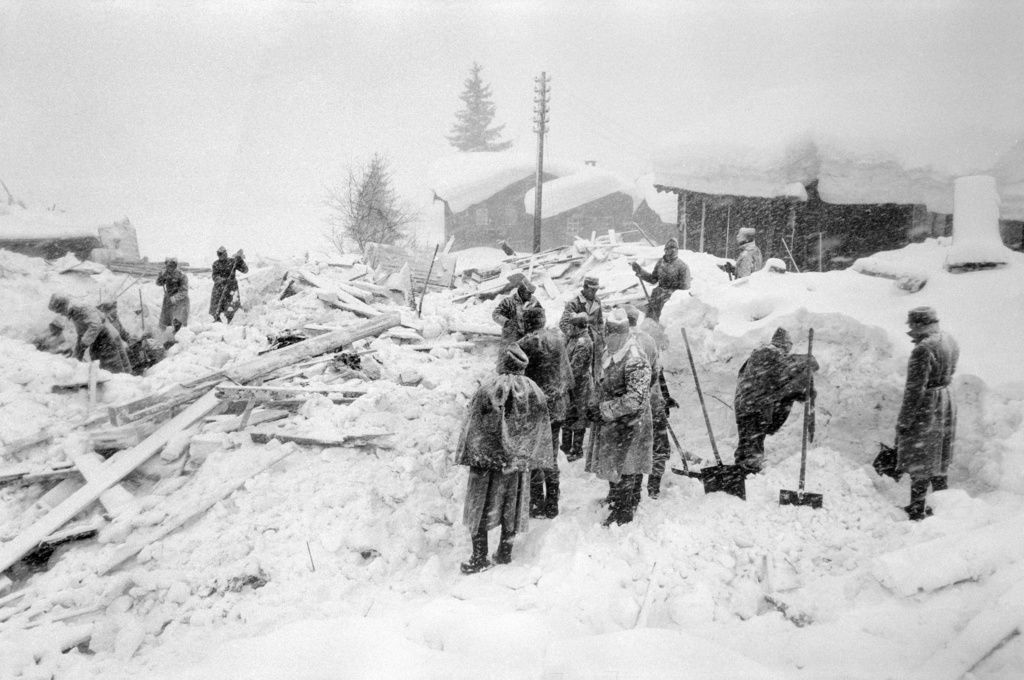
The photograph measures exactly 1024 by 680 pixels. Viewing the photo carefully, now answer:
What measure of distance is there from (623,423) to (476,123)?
1120 centimetres

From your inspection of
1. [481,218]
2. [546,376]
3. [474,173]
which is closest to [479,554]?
[546,376]

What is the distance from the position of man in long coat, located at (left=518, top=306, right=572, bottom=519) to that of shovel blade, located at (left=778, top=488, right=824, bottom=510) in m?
1.86

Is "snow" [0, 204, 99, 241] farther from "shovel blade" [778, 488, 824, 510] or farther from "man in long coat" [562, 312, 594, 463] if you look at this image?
"shovel blade" [778, 488, 824, 510]

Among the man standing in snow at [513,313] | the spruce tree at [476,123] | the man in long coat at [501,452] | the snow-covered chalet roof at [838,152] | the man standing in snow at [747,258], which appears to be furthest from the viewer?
the spruce tree at [476,123]

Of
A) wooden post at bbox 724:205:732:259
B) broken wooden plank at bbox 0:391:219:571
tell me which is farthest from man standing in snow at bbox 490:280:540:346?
wooden post at bbox 724:205:732:259

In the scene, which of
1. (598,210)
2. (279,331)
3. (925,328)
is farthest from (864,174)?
(598,210)

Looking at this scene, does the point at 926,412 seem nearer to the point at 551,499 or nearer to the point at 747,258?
the point at 551,499

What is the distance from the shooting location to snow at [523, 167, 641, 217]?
23781mm

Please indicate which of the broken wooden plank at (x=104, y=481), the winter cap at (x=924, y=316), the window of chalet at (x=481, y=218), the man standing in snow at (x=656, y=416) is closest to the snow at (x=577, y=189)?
the window of chalet at (x=481, y=218)

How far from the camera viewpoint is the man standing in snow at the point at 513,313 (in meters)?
5.25

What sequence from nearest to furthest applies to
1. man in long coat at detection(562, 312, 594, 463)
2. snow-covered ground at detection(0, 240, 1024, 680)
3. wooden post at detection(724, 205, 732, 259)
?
snow-covered ground at detection(0, 240, 1024, 680) → man in long coat at detection(562, 312, 594, 463) → wooden post at detection(724, 205, 732, 259)

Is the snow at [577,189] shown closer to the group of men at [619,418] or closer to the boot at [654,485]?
the group of men at [619,418]

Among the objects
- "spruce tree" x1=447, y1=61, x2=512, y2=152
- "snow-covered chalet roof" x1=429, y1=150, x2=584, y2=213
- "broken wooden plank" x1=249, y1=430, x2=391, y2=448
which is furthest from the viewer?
"snow-covered chalet roof" x1=429, y1=150, x2=584, y2=213

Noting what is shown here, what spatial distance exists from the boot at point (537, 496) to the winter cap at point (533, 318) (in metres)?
1.33
